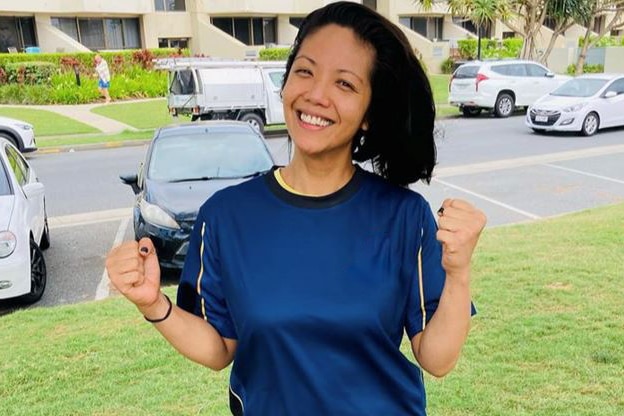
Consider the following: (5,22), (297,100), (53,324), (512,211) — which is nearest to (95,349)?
(53,324)

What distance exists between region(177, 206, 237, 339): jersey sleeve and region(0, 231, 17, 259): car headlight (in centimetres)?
428

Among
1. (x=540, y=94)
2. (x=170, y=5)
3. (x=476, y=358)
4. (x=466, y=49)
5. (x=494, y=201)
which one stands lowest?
(x=494, y=201)

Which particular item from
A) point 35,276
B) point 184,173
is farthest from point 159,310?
point 184,173

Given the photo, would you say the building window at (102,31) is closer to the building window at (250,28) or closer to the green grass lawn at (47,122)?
Answer: the building window at (250,28)

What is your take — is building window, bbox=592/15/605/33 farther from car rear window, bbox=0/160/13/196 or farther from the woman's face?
the woman's face

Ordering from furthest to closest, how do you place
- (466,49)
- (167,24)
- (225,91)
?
(466,49) < (167,24) < (225,91)

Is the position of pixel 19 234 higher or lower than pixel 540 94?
lower

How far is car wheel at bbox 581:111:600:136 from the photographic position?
47.7 feet

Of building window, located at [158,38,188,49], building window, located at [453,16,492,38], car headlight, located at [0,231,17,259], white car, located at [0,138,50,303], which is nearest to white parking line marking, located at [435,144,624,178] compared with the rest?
white car, located at [0,138,50,303]

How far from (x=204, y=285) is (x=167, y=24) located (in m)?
34.7

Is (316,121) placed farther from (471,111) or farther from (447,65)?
(447,65)

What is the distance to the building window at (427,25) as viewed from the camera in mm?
40250

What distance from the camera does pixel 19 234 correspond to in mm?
5586

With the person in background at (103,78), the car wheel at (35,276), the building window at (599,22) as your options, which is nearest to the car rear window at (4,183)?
the car wheel at (35,276)
